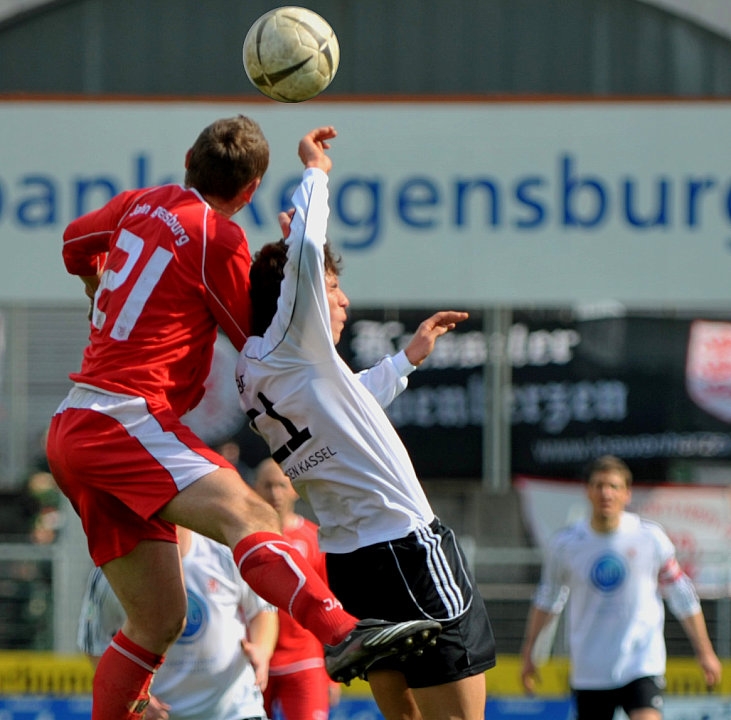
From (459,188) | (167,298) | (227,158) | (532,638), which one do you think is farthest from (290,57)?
(459,188)

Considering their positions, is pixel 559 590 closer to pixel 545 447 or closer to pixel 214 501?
pixel 545 447

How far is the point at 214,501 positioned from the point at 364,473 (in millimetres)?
518

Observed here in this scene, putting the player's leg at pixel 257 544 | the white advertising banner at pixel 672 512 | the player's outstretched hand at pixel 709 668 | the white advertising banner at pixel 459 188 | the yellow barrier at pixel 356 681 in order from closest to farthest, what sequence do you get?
the player's leg at pixel 257 544 < the player's outstretched hand at pixel 709 668 < the yellow barrier at pixel 356 681 < the white advertising banner at pixel 672 512 < the white advertising banner at pixel 459 188

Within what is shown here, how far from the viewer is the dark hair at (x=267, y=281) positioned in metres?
5.08

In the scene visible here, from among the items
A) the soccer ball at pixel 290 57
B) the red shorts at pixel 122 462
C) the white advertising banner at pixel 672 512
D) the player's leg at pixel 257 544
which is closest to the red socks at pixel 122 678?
the red shorts at pixel 122 462

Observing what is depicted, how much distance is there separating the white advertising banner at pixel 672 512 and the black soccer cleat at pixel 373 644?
23.0 feet

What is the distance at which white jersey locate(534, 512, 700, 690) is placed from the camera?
880 cm

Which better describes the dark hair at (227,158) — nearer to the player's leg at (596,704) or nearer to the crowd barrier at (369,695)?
the player's leg at (596,704)

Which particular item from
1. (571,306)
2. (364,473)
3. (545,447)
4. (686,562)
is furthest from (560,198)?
(364,473)

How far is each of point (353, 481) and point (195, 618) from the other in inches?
89.4

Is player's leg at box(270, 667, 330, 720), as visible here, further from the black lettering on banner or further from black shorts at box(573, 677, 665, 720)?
the black lettering on banner

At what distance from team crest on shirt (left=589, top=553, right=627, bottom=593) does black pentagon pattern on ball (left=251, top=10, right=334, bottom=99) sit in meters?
4.46

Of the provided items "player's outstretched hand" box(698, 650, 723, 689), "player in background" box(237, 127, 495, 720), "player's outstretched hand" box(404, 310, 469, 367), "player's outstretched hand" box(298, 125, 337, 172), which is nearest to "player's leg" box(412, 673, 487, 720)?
"player in background" box(237, 127, 495, 720)

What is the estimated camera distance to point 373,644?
4.33 metres
